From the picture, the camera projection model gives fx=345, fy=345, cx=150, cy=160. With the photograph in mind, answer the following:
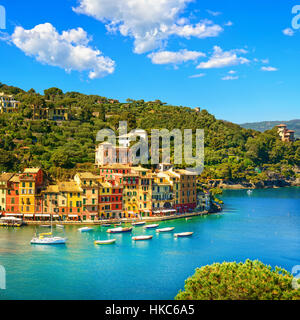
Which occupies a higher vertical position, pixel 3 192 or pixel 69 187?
pixel 69 187

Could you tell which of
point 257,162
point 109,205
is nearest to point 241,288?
point 109,205

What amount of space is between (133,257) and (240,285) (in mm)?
15034

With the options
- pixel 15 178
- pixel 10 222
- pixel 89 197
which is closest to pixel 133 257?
pixel 89 197

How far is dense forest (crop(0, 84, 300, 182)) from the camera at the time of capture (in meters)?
56.4

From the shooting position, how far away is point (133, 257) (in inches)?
1123

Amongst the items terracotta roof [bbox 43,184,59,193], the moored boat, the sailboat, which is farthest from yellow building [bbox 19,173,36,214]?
the sailboat

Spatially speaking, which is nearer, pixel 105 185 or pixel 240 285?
pixel 240 285

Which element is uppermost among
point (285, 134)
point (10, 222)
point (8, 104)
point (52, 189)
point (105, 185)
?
point (8, 104)

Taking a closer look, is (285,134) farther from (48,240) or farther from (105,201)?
(48,240)

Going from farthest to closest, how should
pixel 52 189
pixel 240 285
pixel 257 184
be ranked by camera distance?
pixel 257 184 < pixel 52 189 < pixel 240 285

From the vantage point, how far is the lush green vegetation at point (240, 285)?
14.4 metres

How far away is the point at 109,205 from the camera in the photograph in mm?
41250

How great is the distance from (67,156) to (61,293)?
35248 millimetres
